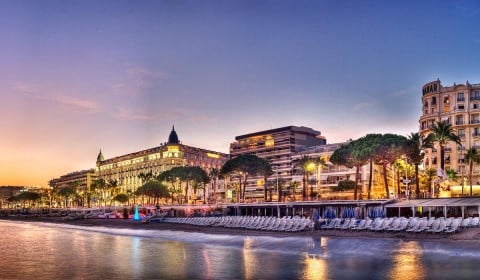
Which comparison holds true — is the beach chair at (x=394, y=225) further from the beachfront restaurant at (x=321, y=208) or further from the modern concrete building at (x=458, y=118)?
the modern concrete building at (x=458, y=118)

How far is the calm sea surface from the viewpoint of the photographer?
82.7ft

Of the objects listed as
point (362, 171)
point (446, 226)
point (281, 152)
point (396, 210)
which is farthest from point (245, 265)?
point (281, 152)

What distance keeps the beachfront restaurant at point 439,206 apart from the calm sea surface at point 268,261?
23693 millimetres

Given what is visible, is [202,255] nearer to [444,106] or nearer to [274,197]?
[444,106]

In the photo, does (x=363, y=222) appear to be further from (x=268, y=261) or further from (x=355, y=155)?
(x=355, y=155)

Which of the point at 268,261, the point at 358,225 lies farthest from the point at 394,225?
the point at 268,261

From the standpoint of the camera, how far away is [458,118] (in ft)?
399

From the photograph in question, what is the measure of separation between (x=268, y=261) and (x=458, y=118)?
105m

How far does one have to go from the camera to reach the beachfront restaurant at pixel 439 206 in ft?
198

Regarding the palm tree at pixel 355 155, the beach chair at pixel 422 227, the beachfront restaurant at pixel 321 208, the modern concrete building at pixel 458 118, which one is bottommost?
the beachfront restaurant at pixel 321 208

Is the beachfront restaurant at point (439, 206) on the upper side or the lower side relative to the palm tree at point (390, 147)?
lower

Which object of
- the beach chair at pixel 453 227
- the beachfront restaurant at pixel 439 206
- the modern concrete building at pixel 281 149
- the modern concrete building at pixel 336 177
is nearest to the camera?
the beach chair at pixel 453 227

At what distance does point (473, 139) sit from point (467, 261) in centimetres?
10138

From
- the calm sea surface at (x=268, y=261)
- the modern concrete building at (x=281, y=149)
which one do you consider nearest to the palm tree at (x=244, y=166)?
the modern concrete building at (x=281, y=149)
